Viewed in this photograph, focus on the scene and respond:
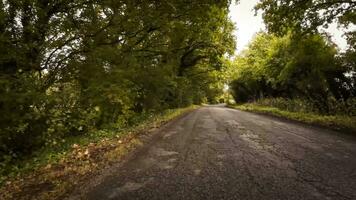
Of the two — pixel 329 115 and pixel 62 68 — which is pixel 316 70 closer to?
pixel 329 115

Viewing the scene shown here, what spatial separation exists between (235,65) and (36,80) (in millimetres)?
41390

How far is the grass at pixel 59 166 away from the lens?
210 inches

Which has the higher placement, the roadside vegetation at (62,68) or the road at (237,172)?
the roadside vegetation at (62,68)

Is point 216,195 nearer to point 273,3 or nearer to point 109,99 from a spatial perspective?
point 109,99

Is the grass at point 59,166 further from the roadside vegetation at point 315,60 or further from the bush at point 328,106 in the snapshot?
the bush at point 328,106

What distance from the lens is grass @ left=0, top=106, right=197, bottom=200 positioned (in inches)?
210

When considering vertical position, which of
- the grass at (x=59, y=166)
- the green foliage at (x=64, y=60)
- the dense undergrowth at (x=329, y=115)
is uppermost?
the green foliage at (x=64, y=60)

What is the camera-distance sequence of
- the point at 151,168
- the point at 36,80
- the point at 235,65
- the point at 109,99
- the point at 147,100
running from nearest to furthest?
the point at 151,168, the point at 36,80, the point at 109,99, the point at 147,100, the point at 235,65

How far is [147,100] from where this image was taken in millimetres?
19109

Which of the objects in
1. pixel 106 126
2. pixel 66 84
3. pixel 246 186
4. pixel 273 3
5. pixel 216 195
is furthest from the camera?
pixel 273 3

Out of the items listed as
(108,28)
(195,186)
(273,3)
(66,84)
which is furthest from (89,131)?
(273,3)

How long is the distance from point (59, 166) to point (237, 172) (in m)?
4.04

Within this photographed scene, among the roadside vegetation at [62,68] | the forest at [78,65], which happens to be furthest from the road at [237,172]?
the roadside vegetation at [62,68]

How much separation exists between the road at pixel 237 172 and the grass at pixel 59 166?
53 centimetres
